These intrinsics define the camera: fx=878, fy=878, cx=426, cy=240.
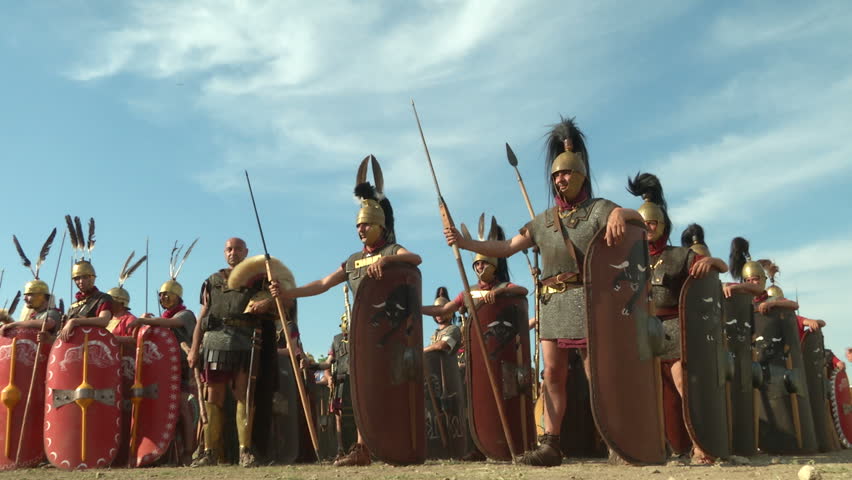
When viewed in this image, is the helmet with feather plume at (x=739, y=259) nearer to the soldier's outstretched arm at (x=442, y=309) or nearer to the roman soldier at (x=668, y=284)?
the roman soldier at (x=668, y=284)

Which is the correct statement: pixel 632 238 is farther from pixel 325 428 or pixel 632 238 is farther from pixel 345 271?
pixel 325 428

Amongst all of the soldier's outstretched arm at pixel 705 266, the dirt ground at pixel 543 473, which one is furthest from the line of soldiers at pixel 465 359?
the dirt ground at pixel 543 473

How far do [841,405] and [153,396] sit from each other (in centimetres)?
753

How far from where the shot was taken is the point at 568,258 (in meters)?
5.18

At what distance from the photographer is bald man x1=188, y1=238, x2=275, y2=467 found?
22.2ft

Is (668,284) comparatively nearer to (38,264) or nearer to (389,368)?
(389,368)

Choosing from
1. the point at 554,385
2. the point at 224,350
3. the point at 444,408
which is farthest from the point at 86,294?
the point at 554,385

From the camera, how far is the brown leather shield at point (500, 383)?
20.1 ft

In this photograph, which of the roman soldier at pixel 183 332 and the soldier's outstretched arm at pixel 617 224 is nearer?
the soldier's outstretched arm at pixel 617 224

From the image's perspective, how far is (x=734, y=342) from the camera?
652 cm

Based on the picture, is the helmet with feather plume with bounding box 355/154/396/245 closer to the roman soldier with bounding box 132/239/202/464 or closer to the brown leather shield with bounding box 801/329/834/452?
the roman soldier with bounding box 132/239/202/464

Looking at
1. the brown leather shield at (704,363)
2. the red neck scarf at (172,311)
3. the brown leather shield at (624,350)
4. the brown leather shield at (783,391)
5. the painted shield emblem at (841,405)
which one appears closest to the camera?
the brown leather shield at (624,350)

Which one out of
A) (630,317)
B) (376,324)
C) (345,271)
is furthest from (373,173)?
(630,317)

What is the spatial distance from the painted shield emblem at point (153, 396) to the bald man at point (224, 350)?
0.26 metres
